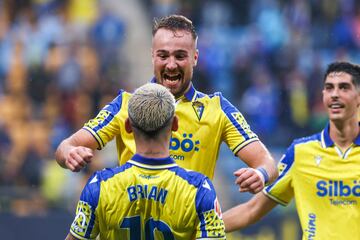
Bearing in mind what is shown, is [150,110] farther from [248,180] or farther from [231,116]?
[231,116]

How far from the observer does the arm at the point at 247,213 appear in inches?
285

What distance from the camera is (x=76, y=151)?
196 inches

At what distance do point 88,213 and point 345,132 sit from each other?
126 inches

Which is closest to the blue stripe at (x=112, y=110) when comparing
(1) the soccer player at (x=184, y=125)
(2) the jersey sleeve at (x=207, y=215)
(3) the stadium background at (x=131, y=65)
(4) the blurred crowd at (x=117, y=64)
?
(1) the soccer player at (x=184, y=125)

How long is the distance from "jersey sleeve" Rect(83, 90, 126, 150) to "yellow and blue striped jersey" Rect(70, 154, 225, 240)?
1.11m

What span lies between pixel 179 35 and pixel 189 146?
0.70 m

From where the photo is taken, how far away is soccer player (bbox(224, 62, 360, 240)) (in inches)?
274

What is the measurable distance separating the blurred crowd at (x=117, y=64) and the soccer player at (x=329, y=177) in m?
5.73

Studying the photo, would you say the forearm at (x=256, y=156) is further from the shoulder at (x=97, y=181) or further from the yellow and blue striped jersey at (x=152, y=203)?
the shoulder at (x=97, y=181)

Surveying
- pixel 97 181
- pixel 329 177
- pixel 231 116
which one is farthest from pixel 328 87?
pixel 97 181

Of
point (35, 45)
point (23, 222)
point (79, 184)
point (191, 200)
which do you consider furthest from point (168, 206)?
point (35, 45)

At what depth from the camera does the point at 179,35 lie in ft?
19.2

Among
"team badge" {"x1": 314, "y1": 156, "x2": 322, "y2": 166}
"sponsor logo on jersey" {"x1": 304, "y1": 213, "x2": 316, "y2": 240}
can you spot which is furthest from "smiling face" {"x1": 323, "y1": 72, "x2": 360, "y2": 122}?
"sponsor logo on jersey" {"x1": 304, "y1": 213, "x2": 316, "y2": 240}

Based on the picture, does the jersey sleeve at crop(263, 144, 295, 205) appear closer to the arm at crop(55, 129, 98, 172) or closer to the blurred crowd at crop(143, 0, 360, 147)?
the arm at crop(55, 129, 98, 172)
